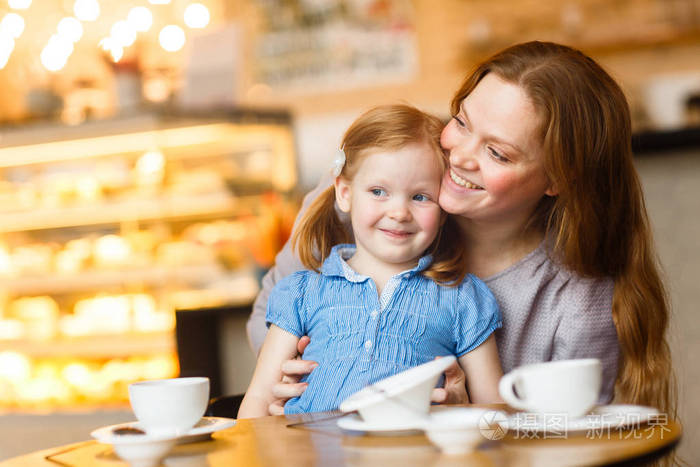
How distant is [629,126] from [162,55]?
18.6 feet

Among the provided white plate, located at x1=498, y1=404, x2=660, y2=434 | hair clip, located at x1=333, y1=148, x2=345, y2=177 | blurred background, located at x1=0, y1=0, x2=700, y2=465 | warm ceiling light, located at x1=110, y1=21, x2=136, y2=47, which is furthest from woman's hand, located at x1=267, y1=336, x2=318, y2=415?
warm ceiling light, located at x1=110, y1=21, x2=136, y2=47

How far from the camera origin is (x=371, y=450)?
1108 millimetres

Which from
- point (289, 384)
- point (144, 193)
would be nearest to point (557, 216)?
point (289, 384)

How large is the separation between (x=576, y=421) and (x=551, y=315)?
75 centimetres

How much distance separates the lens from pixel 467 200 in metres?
1.69

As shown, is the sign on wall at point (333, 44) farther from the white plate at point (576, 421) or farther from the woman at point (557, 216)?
the white plate at point (576, 421)

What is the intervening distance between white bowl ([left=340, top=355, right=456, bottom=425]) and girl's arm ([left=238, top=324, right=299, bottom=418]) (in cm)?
57

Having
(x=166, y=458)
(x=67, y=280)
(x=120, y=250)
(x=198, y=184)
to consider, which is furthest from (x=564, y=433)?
(x=67, y=280)

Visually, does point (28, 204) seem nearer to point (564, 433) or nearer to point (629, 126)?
point (629, 126)

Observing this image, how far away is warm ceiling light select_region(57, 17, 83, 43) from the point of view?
6.95 metres

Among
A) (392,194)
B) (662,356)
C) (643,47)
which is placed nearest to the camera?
(392,194)

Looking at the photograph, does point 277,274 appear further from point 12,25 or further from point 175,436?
point 12,25

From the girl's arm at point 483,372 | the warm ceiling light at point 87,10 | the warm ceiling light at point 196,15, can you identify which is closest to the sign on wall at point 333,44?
the warm ceiling light at point 196,15

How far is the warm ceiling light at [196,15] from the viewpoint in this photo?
6855mm
